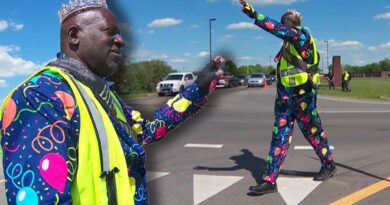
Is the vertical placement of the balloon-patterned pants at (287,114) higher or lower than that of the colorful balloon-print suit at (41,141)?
lower

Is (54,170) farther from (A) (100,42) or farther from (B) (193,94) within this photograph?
(B) (193,94)

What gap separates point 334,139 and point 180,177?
14.4 feet

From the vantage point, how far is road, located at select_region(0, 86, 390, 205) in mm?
2731

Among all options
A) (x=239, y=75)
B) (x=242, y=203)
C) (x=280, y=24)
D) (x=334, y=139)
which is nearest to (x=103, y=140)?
(x=239, y=75)

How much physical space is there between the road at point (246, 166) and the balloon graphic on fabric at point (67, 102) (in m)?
0.52

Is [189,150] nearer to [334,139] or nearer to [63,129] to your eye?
[334,139]

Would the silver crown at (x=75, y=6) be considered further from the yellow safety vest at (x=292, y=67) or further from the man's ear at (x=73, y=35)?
the yellow safety vest at (x=292, y=67)

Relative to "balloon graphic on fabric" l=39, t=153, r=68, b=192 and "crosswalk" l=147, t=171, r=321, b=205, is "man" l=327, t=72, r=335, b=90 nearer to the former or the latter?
"crosswalk" l=147, t=171, r=321, b=205

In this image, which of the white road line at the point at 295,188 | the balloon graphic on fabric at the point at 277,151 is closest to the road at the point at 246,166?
the white road line at the point at 295,188

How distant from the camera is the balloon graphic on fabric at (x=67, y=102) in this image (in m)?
1.33

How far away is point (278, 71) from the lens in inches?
208

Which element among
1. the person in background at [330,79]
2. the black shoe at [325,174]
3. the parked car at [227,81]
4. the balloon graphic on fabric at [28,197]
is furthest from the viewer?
the person in background at [330,79]

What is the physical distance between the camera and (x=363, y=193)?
530 cm

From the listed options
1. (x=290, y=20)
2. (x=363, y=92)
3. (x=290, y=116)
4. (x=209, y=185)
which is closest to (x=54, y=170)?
(x=290, y=20)
